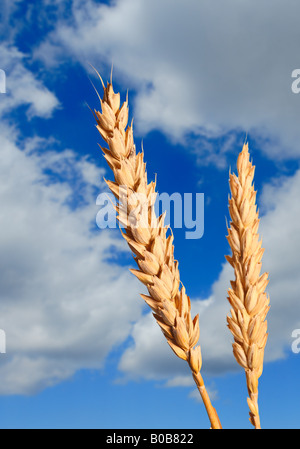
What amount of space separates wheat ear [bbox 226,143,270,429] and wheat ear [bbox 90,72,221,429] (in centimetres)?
25

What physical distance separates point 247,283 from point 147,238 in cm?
51

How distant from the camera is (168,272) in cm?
188

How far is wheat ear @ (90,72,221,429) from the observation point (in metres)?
1.85

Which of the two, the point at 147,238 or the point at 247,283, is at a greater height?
the point at 147,238

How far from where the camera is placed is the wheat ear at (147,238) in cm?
185

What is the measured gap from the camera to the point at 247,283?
202 cm

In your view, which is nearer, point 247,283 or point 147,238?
point 147,238

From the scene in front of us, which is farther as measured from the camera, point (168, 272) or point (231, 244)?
point (231, 244)

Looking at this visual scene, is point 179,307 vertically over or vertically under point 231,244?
under

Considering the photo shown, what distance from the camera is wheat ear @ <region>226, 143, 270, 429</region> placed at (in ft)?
6.32

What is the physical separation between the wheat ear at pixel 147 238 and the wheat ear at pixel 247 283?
9.7 inches

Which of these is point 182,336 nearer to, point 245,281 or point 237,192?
point 245,281
